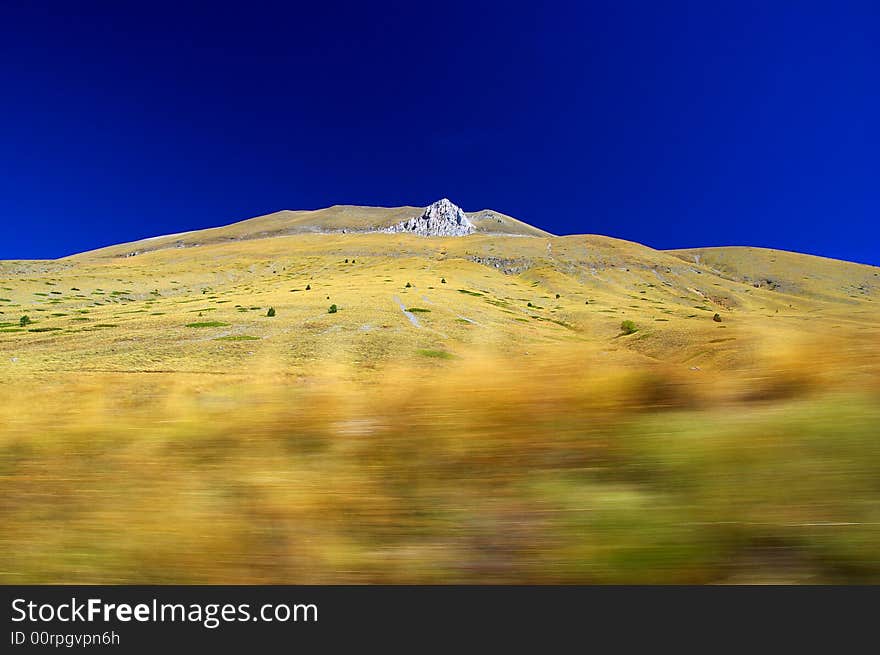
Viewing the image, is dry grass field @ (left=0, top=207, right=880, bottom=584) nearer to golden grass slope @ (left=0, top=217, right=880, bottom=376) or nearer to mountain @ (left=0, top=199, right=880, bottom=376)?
mountain @ (left=0, top=199, right=880, bottom=376)

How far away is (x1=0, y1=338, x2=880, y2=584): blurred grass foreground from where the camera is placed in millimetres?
2174

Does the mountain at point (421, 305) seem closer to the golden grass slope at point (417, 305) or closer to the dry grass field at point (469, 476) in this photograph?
the golden grass slope at point (417, 305)

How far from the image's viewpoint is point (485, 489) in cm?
261

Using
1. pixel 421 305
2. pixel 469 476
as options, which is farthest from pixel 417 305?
pixel 469 476

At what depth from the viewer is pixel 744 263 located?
116 metres

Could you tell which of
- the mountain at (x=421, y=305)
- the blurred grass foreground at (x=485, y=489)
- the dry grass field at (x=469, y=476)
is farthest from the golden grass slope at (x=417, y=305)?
the blurred grass foreground at (x=485, y=489)

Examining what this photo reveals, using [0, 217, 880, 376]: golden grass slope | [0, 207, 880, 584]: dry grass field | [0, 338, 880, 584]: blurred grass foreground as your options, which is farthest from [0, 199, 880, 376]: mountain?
[0, 338, 880, 584]: blurred grass foreground

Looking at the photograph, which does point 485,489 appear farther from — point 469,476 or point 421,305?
point 421,305

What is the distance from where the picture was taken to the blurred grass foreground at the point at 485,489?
2.17m

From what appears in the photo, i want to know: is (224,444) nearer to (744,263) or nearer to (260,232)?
(744,263)

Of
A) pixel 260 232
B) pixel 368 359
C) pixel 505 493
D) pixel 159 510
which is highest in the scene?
pixel 260 232

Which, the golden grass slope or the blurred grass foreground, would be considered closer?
the blurred grass foreground
